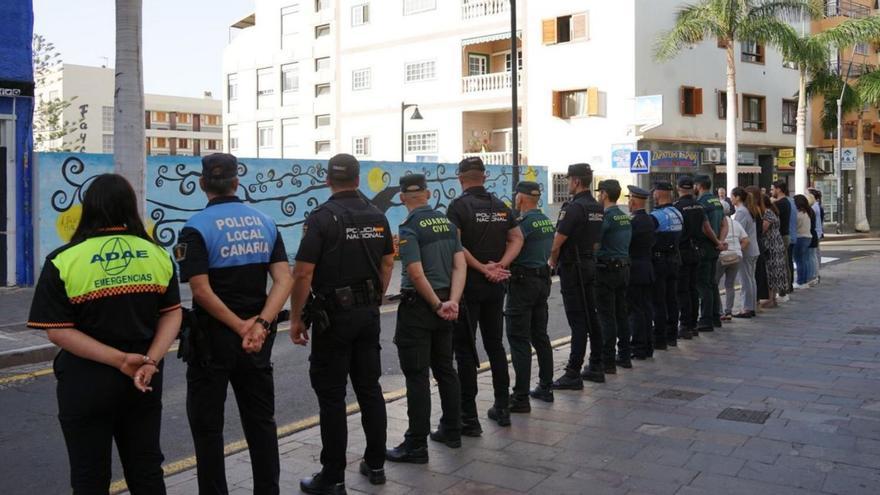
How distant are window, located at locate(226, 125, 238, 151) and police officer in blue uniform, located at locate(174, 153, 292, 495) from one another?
4573 cm

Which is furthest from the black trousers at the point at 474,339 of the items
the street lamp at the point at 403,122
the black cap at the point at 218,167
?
the street lamp at the point at 403,122

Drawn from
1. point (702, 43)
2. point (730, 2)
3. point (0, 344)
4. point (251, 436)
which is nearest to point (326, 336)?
point (251, 436)

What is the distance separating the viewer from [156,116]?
84125 millimetres

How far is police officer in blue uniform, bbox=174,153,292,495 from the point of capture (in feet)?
13.2

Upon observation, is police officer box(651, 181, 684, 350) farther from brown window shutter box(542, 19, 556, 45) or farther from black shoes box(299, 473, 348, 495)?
brown window shutter box(542, 19, 556, 45)

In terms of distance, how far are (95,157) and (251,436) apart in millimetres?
11483

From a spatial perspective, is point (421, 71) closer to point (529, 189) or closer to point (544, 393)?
point (529, 189)

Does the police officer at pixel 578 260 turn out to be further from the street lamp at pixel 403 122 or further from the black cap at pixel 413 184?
the street lamp at pixel 403 122

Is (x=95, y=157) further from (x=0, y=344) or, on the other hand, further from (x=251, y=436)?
(x=251, y=436)

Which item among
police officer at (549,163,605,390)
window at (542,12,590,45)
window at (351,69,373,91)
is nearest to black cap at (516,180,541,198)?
police officer at (549,163,605,390)

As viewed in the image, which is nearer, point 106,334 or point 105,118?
point 106,334

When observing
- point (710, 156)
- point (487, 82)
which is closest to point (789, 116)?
point (710, 156)

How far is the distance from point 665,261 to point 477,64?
28121mm

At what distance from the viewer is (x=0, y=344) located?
9172 millimetres
